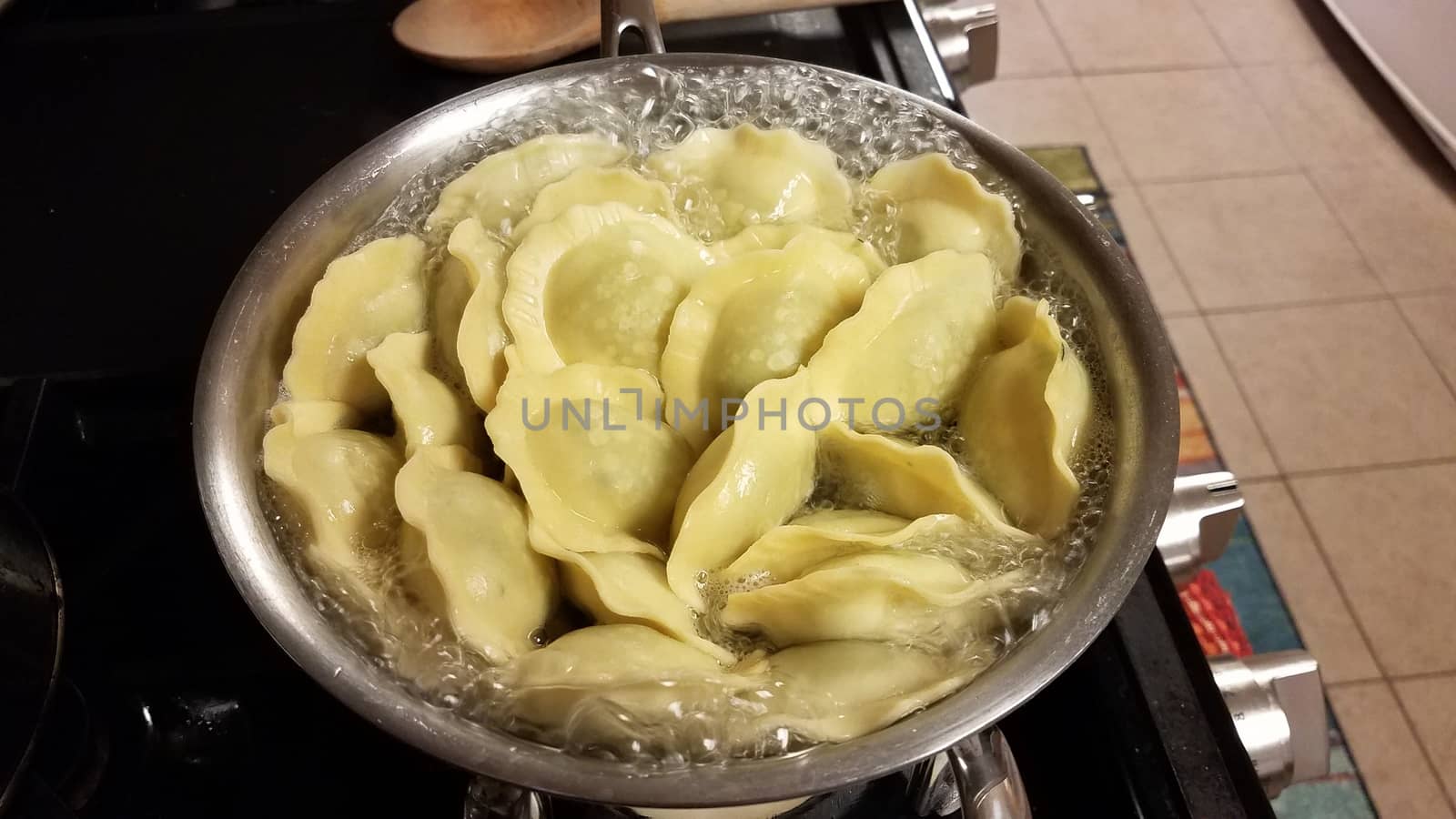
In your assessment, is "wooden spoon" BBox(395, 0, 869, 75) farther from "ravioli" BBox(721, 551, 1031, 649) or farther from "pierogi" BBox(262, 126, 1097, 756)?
"ravioli" BBox(721, 551, 1031, 649)

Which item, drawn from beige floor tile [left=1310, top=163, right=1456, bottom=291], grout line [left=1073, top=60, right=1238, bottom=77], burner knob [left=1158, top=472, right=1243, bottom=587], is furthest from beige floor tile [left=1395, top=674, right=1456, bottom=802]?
grout line [left=1073, top=60, right=1238, bottom=77]

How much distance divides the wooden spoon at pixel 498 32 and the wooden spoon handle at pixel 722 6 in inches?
0.9

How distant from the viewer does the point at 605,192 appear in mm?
622

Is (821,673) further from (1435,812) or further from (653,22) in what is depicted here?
(1435,812)

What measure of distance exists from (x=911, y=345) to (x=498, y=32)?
0.61 meters

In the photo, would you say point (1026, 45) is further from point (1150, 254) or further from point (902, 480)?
point (902, 480)

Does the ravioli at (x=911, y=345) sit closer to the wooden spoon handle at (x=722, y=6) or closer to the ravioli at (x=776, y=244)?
the ravioli at (x=776, y=244)

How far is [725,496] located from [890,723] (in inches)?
5.4

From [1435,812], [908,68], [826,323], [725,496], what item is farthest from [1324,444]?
[725,496]

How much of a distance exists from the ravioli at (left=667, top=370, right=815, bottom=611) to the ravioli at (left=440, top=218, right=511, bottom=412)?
0.13m

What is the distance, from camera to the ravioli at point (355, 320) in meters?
0.55

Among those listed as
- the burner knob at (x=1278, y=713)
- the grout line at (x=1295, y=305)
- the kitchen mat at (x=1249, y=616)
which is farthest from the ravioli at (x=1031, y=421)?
the grout line at (x=1295, y=305)

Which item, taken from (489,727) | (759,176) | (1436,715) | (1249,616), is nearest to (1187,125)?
(1249,616)

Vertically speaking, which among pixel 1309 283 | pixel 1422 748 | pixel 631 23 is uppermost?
pixel 631 23
